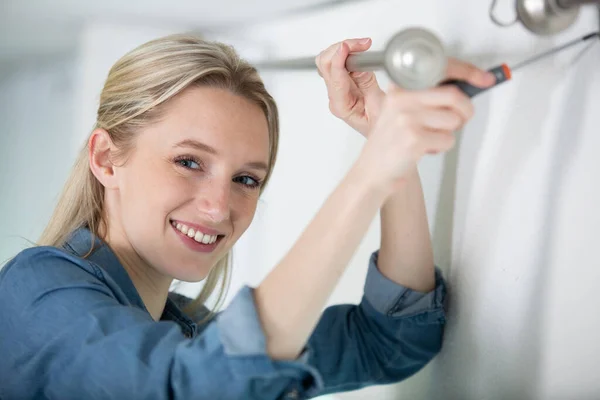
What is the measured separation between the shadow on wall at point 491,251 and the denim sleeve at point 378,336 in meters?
0.03

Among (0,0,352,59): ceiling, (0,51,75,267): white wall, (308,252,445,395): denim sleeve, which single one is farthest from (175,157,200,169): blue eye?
(0,51,75,267): white wall

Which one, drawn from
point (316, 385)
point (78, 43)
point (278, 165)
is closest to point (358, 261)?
point (278, 165)

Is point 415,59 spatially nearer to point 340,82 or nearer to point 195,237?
point 340,82

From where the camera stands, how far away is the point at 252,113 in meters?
0.90

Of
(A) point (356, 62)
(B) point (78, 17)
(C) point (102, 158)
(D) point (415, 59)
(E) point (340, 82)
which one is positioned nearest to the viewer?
(D) point (415, 59)

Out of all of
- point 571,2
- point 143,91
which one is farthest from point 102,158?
point 571,2

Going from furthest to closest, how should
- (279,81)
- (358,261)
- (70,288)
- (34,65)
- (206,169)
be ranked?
(34,65) → (279,81) → (358,261) → (206,169) → (70,288)

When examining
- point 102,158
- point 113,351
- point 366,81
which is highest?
point 366,81

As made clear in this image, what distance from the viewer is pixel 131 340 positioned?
1.99 ft

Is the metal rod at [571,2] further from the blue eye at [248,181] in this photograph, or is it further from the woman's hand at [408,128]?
the blue eye at [248,181]

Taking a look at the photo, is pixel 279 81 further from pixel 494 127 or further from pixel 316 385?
pixel 316 385

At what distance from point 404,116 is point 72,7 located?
96 centimetres

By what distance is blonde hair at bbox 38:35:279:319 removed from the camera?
34.1 inches

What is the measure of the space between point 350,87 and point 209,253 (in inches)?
10.2
